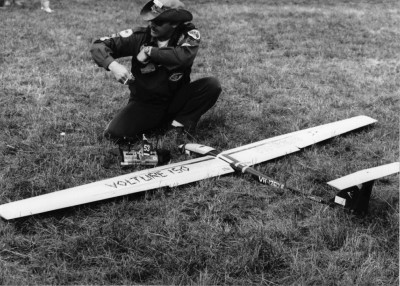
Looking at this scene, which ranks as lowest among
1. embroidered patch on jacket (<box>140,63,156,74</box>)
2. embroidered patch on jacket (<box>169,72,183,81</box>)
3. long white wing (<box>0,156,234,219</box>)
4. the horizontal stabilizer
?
long white wing (<box>0,156,234,219</box>)

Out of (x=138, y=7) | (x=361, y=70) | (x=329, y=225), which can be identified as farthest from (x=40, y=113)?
(x=138, y=7)

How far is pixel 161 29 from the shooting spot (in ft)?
15.7

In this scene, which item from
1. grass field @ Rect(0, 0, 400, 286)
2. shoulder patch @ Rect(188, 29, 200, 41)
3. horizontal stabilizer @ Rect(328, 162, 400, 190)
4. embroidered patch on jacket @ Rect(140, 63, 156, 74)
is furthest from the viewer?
embroidered patch on jacket @ Rect(140, 63, 156, 74)

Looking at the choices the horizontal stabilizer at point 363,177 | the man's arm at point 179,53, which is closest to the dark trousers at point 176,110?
the man's arm at point 179,53

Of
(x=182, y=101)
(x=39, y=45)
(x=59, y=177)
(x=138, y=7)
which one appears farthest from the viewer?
(x=138, y=7)

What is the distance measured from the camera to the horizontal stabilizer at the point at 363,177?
10.4 ft

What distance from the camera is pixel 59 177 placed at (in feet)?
13.9

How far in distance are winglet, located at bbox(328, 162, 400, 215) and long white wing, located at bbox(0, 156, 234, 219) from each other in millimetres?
1156

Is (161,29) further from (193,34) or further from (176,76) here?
(176,76)

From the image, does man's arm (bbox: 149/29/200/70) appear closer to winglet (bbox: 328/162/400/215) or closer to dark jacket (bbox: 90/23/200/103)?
dark jacket (bbox: 90/23/200/103)

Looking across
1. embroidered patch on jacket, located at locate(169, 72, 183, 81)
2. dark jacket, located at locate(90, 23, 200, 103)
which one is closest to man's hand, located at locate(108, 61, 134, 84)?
dark jacket, located at locate(90, 23, 200, 103)

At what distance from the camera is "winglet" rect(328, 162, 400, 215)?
10.6 feet

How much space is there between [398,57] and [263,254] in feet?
24.2

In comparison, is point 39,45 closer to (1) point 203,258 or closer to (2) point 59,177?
(2) point 59,177
